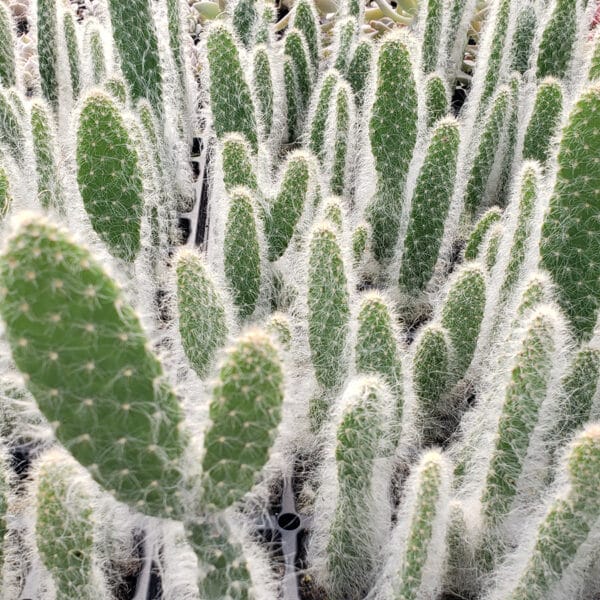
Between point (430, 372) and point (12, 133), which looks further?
point (12, 133)

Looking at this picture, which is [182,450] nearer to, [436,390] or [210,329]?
[210,329]

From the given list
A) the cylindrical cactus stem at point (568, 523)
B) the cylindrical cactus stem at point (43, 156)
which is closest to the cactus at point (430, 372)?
the cylindrical cactus stem at point (568, 523)

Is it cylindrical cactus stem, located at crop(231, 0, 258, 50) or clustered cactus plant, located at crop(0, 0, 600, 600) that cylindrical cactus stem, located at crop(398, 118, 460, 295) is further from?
cylindrical cactus stem, located at crop(231, 0, 258, 50)

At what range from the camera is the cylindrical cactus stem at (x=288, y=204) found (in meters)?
1.93

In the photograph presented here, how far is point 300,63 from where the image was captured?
103 inches

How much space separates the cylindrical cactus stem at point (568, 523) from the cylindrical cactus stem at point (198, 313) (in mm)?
717

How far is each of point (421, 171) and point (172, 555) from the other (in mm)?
1166

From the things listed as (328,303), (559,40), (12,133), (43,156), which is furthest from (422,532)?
(559,40)

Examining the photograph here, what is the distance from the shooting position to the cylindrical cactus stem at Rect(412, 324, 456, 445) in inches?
65.4

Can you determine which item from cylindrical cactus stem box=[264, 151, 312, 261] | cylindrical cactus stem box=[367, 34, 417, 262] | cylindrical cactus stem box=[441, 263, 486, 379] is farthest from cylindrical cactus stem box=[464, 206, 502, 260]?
cylindrical cactus stem box=[264, 151, 312, 261]

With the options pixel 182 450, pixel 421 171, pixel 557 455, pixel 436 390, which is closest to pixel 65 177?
pixel 421 171

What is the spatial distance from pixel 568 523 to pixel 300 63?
1917 millimetres

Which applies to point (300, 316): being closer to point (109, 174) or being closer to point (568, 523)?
point (109, 174)

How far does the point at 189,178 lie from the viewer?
259 cm
